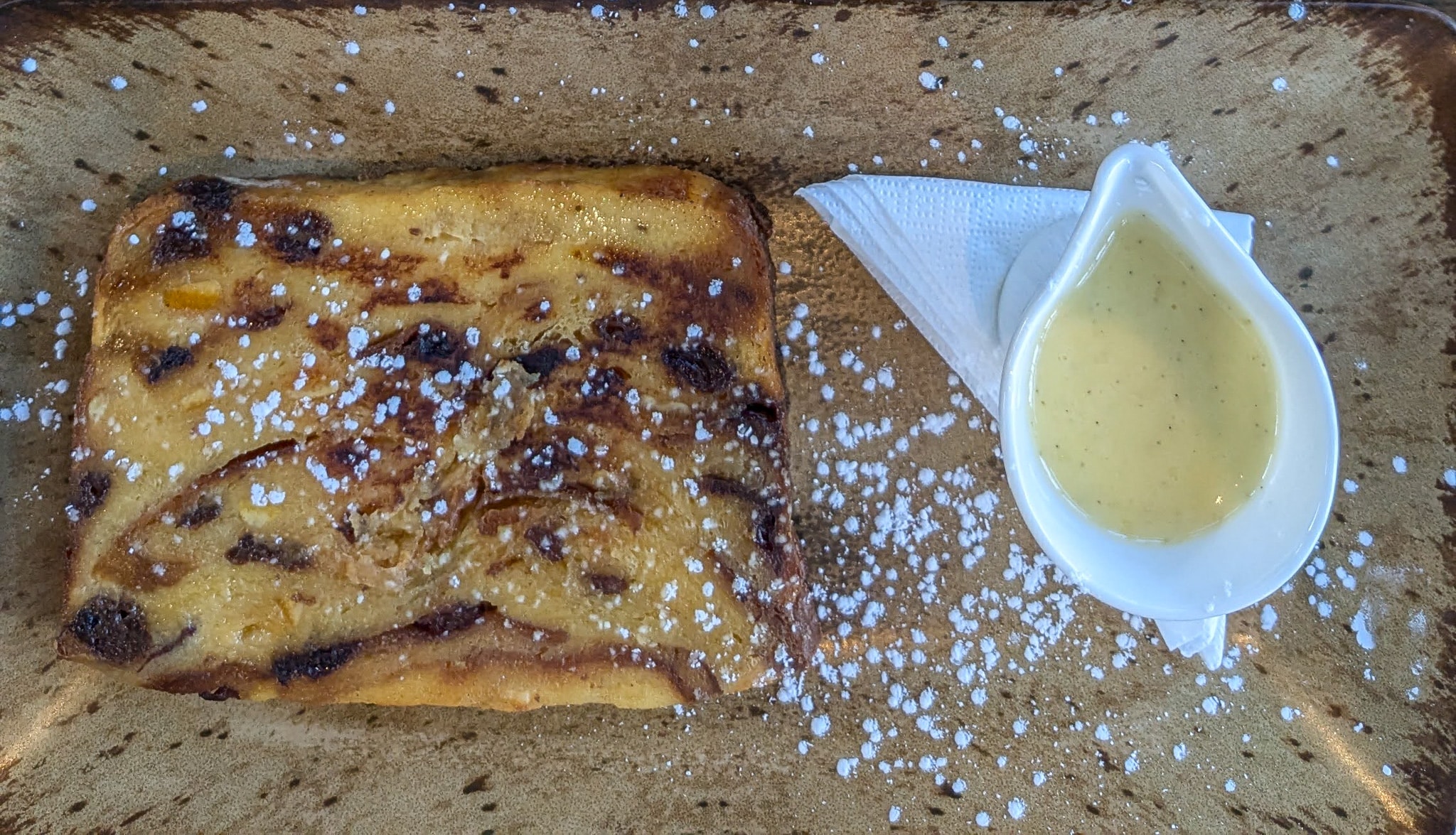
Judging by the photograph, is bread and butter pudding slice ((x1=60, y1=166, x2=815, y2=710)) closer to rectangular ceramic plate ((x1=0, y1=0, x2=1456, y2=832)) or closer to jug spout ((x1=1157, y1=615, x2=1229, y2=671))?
rectangular ceramic plate ((x1=0, y1=0, x2=1456, y2=832))

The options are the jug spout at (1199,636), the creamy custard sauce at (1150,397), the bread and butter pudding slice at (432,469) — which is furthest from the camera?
the jug spout at (1199,636)

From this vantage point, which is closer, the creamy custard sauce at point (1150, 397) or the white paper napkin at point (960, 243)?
the creamy custard sauce at point (1150, 397)

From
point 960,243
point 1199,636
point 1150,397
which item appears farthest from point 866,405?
point 1199,636

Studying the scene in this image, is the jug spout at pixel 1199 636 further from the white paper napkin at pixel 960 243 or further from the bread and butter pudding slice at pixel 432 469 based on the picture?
the bread and butter pudding slice at pixel 432 469

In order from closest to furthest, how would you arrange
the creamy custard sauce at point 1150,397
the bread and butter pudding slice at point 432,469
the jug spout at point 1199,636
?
the creamy custard sauce at point 1150,397
the bread and butter pudding slice at point 432,469
the jug spout at point 1199,636

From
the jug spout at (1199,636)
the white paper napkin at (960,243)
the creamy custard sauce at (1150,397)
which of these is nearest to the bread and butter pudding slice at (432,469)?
the white paper napkin at (960,243)

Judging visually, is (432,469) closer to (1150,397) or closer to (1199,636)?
(1150,397)

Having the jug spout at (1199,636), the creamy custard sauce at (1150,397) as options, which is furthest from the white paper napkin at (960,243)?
the creamy custard sauce at (1150,397)

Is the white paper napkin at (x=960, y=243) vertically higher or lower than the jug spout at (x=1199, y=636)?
higher
